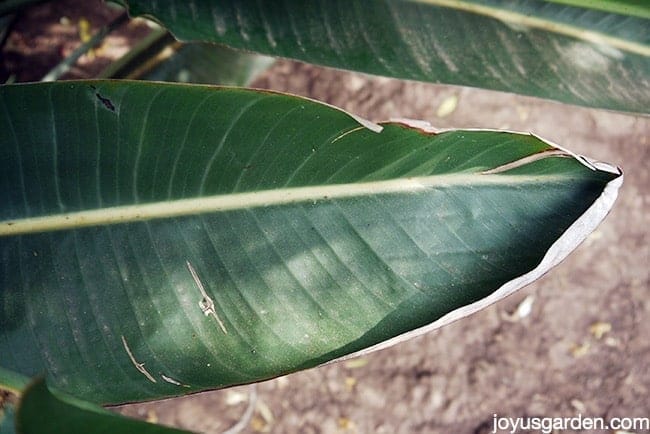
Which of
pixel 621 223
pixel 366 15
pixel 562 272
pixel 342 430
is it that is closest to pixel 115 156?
pixel 366 15

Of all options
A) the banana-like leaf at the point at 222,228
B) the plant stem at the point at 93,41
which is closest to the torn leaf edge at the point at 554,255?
the banana-like leaf at the point at 222,228

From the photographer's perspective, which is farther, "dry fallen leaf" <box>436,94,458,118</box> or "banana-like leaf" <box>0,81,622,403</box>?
"dry fallen leaf" <box>436,94,458,118</box>

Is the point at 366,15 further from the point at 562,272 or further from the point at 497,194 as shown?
the point at 562,272

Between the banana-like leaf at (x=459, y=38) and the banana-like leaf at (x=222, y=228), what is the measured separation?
0.13m

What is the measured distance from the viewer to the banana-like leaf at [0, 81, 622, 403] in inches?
21.4

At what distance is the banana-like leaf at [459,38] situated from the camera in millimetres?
656

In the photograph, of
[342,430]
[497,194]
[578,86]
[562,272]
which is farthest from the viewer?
[562,272]

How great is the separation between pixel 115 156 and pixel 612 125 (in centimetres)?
152

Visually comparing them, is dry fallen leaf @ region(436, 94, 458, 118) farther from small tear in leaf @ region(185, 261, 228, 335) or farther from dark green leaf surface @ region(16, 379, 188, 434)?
dark green leaf surface @ region(16, 379, 188, 434)

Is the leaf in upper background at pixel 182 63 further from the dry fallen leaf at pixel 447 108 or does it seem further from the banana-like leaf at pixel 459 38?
the dry fallen leaf at pixel 447 108

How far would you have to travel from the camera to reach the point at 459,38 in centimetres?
68

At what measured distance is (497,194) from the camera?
541 mm

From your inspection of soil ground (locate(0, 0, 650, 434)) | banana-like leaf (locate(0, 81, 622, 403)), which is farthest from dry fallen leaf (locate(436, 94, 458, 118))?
banana-like leaf (locate(0, 81, 622, 403))

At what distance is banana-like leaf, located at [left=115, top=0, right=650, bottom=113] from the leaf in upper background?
37cm
